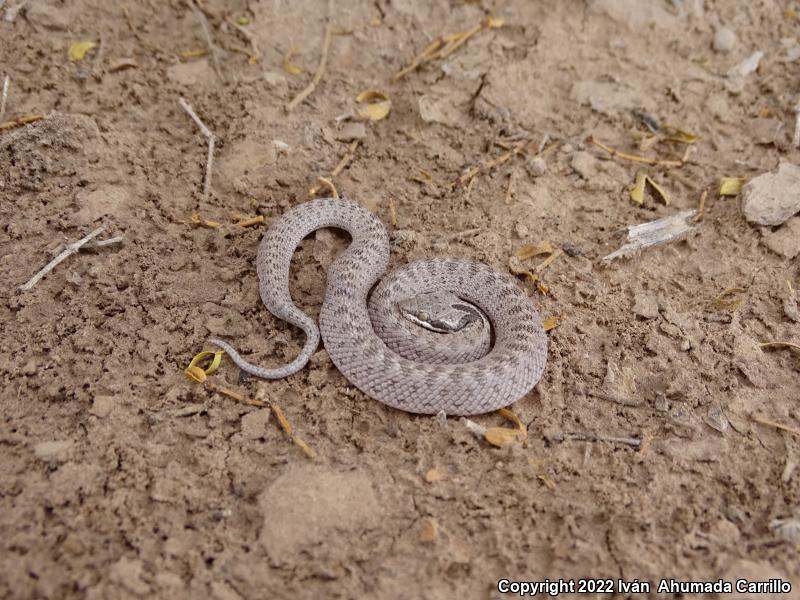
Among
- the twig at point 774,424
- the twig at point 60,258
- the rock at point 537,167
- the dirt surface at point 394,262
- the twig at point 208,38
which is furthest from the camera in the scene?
the twig at point 208,38

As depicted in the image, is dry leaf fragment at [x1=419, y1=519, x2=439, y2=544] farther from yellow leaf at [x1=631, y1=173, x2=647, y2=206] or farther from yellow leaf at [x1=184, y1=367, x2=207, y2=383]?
yellow leaf at [x1=631, y1=173, x2=647, y2=206]

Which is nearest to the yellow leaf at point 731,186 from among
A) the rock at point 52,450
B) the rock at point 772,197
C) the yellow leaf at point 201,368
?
the rock at point 772,197

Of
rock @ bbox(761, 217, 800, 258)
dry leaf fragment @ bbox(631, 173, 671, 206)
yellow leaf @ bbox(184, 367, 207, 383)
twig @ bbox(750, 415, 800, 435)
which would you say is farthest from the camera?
dry leaf fragment @ bbox(631, 173, 671, 206)

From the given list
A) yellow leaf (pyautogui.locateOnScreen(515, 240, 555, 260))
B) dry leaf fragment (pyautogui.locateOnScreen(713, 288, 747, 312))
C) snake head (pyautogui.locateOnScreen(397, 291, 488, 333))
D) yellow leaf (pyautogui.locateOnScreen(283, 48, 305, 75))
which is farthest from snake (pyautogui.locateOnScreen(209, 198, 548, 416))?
yellow leaf (pyautogui.locateOnScreen(283, 48, 305, 75))

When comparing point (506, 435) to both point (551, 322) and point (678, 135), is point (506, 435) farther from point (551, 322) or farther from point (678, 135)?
point (678, 135)

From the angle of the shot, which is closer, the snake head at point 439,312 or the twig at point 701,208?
the snake head at point 439,312

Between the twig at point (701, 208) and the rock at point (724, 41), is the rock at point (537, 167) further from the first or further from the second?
the rock at point (724, 41)

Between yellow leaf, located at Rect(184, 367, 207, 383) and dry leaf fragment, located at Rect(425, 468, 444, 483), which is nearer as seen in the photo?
dry leaf fragment, located at Rect(425, 468, 444, 483)
